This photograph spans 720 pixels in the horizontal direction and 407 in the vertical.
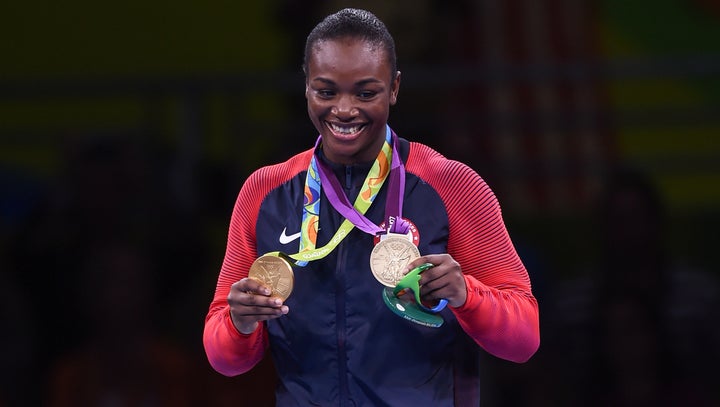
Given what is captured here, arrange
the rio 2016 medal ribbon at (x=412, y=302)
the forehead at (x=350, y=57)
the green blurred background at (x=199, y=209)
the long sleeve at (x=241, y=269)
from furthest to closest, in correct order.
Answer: the green blurred background at (x=199, y=209) → the long sleeve at (x=241, y=269) → the forehead at (x=350, y=57) → the rio 2016 medal ribbon at (x=412, y=302)

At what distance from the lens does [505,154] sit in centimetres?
717

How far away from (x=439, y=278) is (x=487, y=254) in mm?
220

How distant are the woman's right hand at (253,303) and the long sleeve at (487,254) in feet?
1.20

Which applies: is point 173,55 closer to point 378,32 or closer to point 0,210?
point 0,210

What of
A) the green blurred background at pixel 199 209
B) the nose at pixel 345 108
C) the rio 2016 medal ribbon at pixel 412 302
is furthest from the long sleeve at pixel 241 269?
the green blurred background at pixel 199 209

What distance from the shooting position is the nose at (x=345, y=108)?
91.4 inches

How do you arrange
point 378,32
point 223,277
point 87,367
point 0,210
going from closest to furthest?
point 378,32
point 223,277
point 87,367
point 0,210

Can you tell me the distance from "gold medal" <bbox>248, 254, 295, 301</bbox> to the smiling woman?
0.02 metres

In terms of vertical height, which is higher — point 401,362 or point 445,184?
point 445,184

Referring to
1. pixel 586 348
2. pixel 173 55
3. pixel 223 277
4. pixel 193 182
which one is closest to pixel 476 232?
pixel 223 277

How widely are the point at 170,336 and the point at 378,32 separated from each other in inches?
112

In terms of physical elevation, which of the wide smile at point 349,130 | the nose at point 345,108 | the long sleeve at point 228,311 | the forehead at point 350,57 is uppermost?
the forehead at point 350,57

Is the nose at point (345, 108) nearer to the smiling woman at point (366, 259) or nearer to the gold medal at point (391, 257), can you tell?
the smiling woman at point (366, 259)

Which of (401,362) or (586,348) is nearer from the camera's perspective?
(401,362)
